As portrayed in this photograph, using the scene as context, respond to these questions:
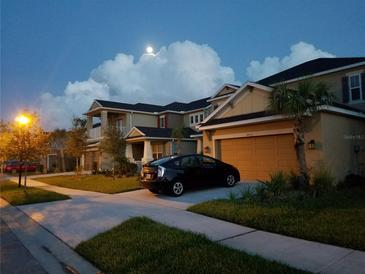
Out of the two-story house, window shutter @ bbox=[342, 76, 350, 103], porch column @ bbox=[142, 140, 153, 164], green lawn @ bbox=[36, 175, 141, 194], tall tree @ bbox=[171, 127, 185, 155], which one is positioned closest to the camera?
green lawn @ bbox=[36, 175, 141, 194]

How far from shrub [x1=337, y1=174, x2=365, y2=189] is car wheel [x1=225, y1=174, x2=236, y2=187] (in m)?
4.33

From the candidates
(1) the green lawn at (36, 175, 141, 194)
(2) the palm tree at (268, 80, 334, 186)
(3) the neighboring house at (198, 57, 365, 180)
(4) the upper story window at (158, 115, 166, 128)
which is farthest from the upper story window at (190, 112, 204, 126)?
(2) the palm tree at (268, 80, 334, 186)

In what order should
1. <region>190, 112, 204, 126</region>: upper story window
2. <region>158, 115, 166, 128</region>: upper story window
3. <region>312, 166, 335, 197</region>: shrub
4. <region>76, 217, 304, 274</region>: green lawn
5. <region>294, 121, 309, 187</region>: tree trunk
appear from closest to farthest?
1. <region>76, 217, 304, 274</region>: green lawn
2. <region>312, 166, 335, 197</region>: shrub
3. <region>294, 121, 309, 187</region>: tree trunk
4. <region>190, 112, 204, 126</region>: upper story window
5. <region>158, 115, 166, 128</region>: upper story window

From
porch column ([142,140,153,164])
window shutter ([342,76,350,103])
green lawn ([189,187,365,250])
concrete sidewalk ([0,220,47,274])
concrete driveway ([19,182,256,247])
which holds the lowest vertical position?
concrete sidewalk ([0,220,47,274])

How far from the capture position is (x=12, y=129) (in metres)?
16.6

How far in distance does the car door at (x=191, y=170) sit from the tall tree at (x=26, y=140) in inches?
387

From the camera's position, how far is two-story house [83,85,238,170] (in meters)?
24.3

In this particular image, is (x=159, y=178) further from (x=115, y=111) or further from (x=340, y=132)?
(x=115, y=111)

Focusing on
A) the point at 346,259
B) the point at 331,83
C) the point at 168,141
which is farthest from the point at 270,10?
the point at 168,141

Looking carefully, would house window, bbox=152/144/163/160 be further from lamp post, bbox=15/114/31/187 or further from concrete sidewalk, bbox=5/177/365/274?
concrete sidewalk, bbox=5/177/365/274

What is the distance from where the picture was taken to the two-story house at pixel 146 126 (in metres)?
24.3

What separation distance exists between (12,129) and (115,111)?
42.0 feet

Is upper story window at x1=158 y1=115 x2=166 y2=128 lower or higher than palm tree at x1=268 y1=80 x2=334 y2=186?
higher

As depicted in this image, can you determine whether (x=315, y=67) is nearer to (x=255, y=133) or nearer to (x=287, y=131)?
(x=255, y=133)
